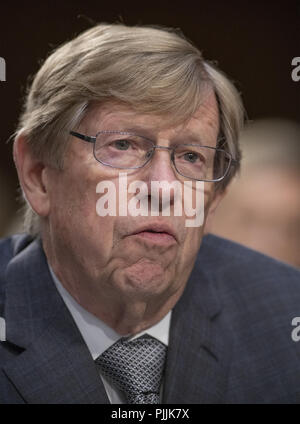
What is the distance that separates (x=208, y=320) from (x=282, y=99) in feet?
2.99

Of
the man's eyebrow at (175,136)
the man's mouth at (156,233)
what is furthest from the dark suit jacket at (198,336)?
the man's eyebrow at (175,136)

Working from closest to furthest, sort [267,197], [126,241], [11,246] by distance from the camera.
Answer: [126,241] < [11,246] < [267,197]

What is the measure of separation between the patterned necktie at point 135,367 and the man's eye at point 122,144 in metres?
0.46

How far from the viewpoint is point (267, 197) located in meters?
A: 2.21

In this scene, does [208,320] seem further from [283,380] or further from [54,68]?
[54,68]

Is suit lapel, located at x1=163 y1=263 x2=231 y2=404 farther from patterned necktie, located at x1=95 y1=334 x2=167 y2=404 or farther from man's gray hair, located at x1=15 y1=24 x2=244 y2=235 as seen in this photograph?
man's gray hair, located at x1=15 y1=24 x2=244 y2=235

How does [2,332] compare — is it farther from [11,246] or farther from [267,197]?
[267,197]

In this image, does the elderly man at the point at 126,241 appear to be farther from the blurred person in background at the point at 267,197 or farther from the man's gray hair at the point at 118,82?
the blurred person in background at the point at 267,197

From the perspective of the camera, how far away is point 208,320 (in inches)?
58.5

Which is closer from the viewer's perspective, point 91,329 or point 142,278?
point 142,278

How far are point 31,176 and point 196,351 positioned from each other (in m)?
0.58

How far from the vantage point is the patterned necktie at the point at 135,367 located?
1312mm

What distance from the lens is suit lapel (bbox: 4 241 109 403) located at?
4.09ft

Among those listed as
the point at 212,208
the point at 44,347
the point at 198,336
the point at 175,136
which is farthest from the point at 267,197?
the point at 44,347
